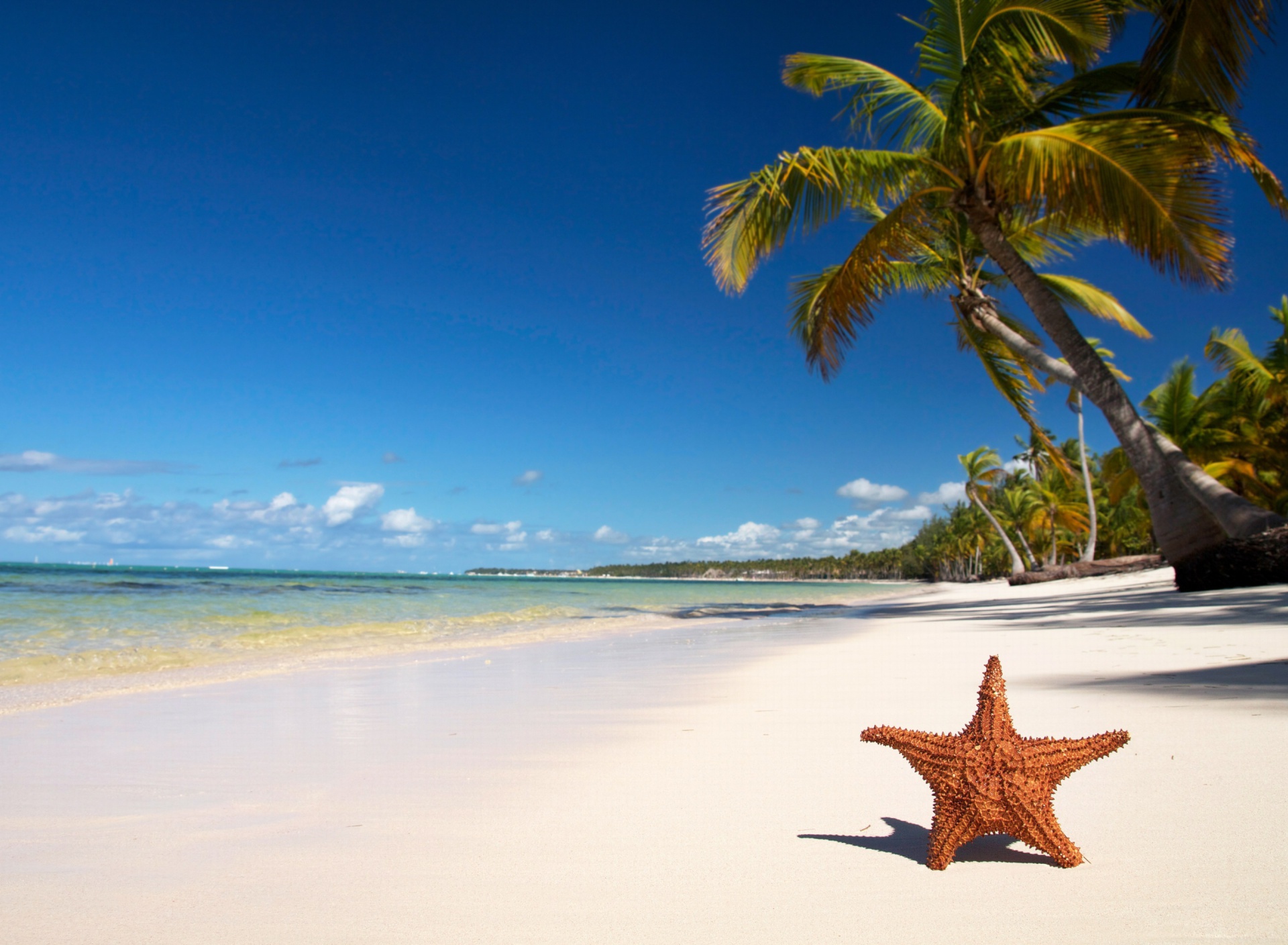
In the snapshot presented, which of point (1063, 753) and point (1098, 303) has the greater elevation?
point (1098, 303)

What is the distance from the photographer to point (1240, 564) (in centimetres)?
989

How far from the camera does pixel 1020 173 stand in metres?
10.2

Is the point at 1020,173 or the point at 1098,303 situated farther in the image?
the point at 1098,303

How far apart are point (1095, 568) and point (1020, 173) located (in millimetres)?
20217

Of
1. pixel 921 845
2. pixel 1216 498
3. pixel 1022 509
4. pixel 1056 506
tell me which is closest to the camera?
pixel 921 845

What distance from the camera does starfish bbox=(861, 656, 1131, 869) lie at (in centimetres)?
181

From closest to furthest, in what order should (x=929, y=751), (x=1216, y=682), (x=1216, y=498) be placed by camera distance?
1. (x=929, y=751)
2. (x=1216, y=682)
3. (x=1216, y=498)

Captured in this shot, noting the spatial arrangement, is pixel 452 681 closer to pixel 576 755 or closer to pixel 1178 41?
pixel 576 755

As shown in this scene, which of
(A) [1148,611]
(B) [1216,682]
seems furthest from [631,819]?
(A) [1148,611]

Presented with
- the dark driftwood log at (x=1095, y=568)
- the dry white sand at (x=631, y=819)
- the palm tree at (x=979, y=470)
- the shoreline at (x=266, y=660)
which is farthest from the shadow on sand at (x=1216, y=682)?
the palm tree at (x=979, y=470)

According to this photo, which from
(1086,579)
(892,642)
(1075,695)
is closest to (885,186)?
(892,642)

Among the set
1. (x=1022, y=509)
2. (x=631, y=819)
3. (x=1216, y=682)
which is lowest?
(x=631, y=819)

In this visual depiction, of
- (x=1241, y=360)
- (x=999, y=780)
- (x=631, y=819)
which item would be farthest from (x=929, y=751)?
(x=1241, y=360)

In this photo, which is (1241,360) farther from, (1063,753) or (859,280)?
(1063,753)
